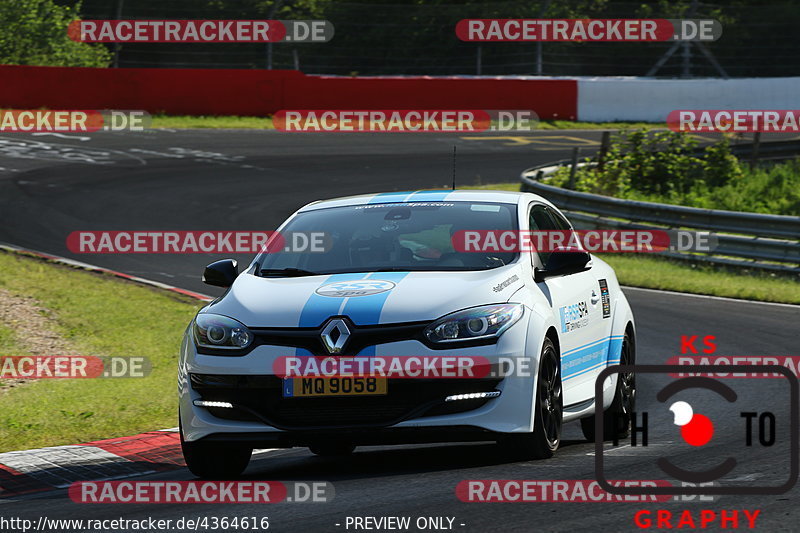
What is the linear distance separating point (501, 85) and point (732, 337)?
22987 mm

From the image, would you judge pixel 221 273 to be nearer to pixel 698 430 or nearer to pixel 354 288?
pixel 354 288

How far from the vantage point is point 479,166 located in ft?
97.6

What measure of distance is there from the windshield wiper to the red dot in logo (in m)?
2.50

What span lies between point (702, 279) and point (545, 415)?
11.6 meters

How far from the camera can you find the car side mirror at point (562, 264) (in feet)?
25.4

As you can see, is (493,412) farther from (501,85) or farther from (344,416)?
(501,85)

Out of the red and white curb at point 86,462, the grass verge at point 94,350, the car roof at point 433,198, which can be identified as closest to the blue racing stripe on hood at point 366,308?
the car roof at point 433,198

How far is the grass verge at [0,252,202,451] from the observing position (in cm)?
948

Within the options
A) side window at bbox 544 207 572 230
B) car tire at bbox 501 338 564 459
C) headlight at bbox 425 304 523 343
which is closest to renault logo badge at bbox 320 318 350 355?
headlight at bbox 425 304 523 343

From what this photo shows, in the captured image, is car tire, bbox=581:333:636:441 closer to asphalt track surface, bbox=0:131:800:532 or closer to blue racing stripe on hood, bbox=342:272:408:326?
asphalt track surface, bbox=0:131:800:532

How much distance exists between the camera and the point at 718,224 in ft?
63.8

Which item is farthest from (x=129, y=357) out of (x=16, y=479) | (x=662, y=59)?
(x=662, y=59)

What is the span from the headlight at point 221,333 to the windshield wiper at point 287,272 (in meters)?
0.64

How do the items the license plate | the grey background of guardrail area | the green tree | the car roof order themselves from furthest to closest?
the green tree < the grey background of guardrail area < the car roof < the license plate
